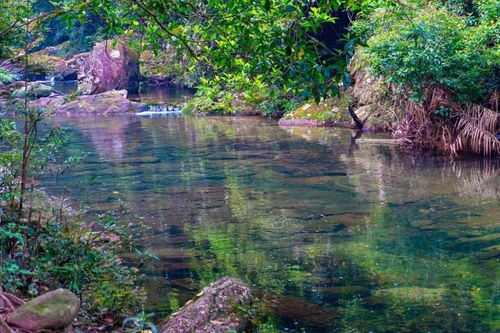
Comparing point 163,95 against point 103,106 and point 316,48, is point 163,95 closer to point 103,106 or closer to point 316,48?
point 103,106

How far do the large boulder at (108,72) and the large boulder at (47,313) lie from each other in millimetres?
28480

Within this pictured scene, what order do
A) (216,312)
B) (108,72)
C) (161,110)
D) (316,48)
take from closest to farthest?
(316,48) → (216,312) → (161,110) → (108,72)

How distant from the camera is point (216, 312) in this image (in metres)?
6.61

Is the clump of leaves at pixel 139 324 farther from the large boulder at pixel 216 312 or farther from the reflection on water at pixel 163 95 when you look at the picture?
the reflection on water at pixel 163 95

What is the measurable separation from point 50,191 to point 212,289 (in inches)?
315

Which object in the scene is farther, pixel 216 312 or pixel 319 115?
pixel 319 115

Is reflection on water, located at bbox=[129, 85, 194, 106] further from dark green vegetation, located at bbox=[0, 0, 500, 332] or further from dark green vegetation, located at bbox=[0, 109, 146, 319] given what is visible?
dark green vegetation, located at bbox=[0, 109, 146, 319]

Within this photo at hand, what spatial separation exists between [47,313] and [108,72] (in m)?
30.5

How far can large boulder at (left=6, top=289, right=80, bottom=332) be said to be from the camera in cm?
504

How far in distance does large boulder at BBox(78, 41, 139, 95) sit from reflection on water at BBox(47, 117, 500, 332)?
1483 cm

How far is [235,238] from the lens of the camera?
10.3m

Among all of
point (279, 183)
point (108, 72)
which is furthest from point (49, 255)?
point (108, 72)

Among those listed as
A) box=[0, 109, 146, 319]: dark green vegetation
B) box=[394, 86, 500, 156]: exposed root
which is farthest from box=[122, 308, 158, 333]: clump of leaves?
box=[394, 86, 500, 156]: exposed root

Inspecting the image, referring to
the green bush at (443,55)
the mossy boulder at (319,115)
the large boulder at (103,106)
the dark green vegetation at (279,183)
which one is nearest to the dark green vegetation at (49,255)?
the dark green vegetation at (279,183)
